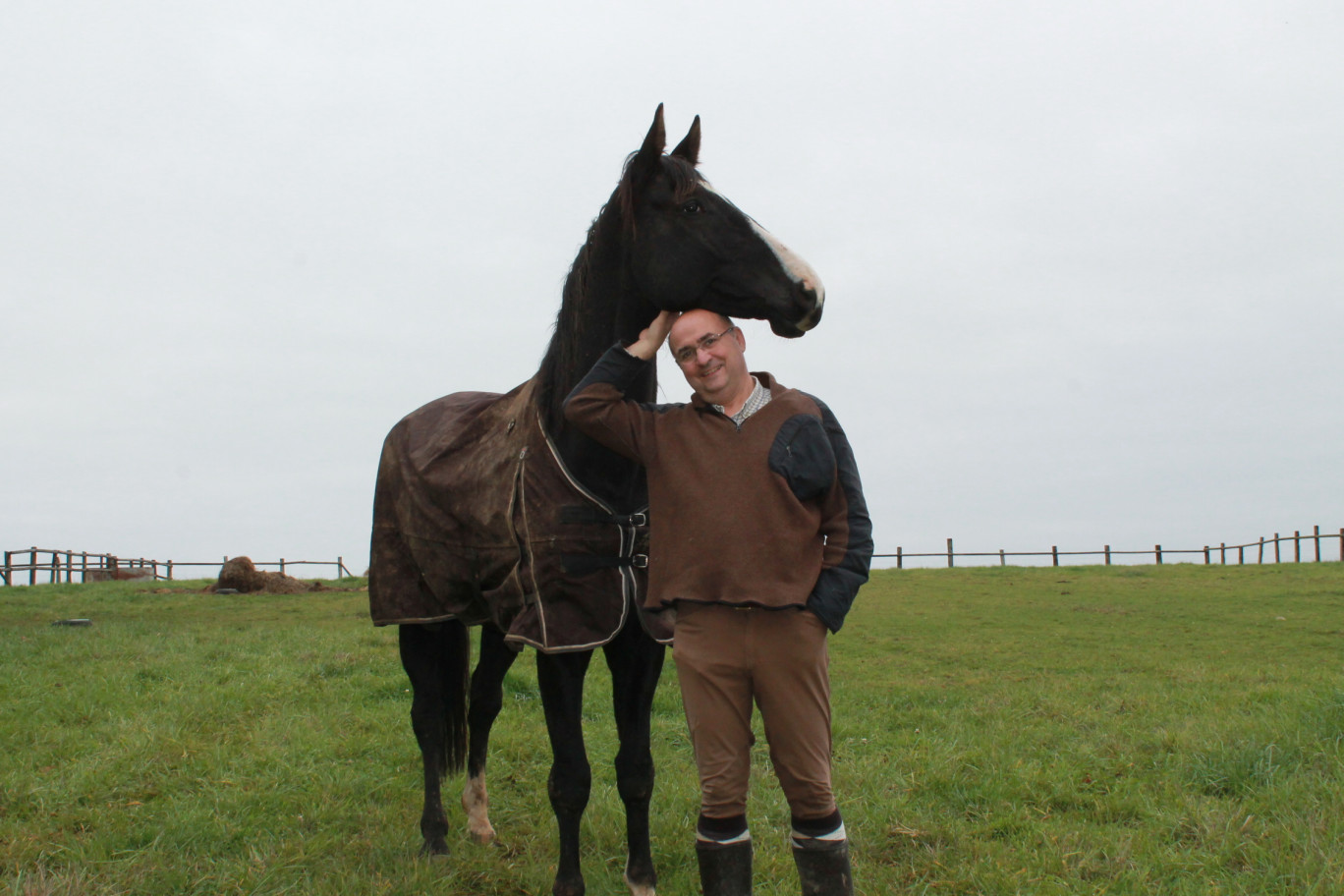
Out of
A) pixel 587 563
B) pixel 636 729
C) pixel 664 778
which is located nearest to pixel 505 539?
pixel 587 563

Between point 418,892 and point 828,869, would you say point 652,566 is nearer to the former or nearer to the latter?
point 828,869

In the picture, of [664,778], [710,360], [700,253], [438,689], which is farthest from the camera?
[664,778]

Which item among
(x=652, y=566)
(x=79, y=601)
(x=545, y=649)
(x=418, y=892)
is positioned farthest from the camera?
(x=79, y=601)

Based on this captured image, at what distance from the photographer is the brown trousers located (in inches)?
103

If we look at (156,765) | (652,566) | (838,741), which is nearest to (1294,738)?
(838,741)

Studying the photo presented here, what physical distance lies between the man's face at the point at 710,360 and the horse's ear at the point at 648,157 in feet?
2.04

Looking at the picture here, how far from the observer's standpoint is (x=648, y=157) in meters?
3.18

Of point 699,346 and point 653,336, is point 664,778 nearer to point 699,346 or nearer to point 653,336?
point 653,336

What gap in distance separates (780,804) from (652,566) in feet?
7.00

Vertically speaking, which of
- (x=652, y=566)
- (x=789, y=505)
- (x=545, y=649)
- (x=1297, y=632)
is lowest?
(x=1297, y=632)

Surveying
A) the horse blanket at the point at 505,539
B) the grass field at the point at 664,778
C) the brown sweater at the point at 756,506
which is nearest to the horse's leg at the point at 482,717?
the grass field at the point at 664,778

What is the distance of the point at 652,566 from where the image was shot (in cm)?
285

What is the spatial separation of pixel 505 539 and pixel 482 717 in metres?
1.66

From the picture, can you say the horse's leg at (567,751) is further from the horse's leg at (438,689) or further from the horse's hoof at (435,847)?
the horse's leg at (438,689)
